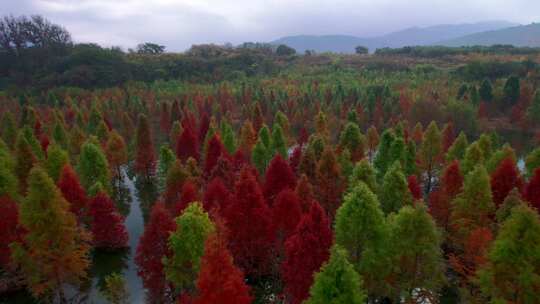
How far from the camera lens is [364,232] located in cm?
2869

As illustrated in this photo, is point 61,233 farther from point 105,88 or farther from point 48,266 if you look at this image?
point 105,88

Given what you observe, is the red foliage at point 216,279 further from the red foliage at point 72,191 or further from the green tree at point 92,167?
the green tree at point 92,167

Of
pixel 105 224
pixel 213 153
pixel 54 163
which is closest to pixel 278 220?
pixel 105 224

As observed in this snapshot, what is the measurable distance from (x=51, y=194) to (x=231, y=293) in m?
16.9

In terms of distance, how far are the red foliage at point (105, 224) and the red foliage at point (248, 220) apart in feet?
46.5

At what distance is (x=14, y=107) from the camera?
339ft

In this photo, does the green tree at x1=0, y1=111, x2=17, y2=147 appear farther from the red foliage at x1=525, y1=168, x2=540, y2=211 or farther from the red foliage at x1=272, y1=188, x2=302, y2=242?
the red foliage at x1=525, y1=168, x2=540, y2=211

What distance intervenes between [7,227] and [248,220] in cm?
2132

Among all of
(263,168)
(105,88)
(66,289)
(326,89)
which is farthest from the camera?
(105,88)

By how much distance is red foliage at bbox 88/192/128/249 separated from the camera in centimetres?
4134

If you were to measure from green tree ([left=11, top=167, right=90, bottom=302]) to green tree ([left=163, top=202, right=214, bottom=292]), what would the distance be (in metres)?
8.51

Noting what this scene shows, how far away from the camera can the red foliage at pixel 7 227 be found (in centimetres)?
3550

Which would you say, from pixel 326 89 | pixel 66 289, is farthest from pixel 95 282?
pixel 326 89

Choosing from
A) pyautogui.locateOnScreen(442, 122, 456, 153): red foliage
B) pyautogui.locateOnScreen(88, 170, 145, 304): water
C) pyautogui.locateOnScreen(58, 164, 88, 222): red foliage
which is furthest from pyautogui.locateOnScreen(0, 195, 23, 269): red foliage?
pyautogui.locateOnScreen(442, 122, 456, 153): red foliage
